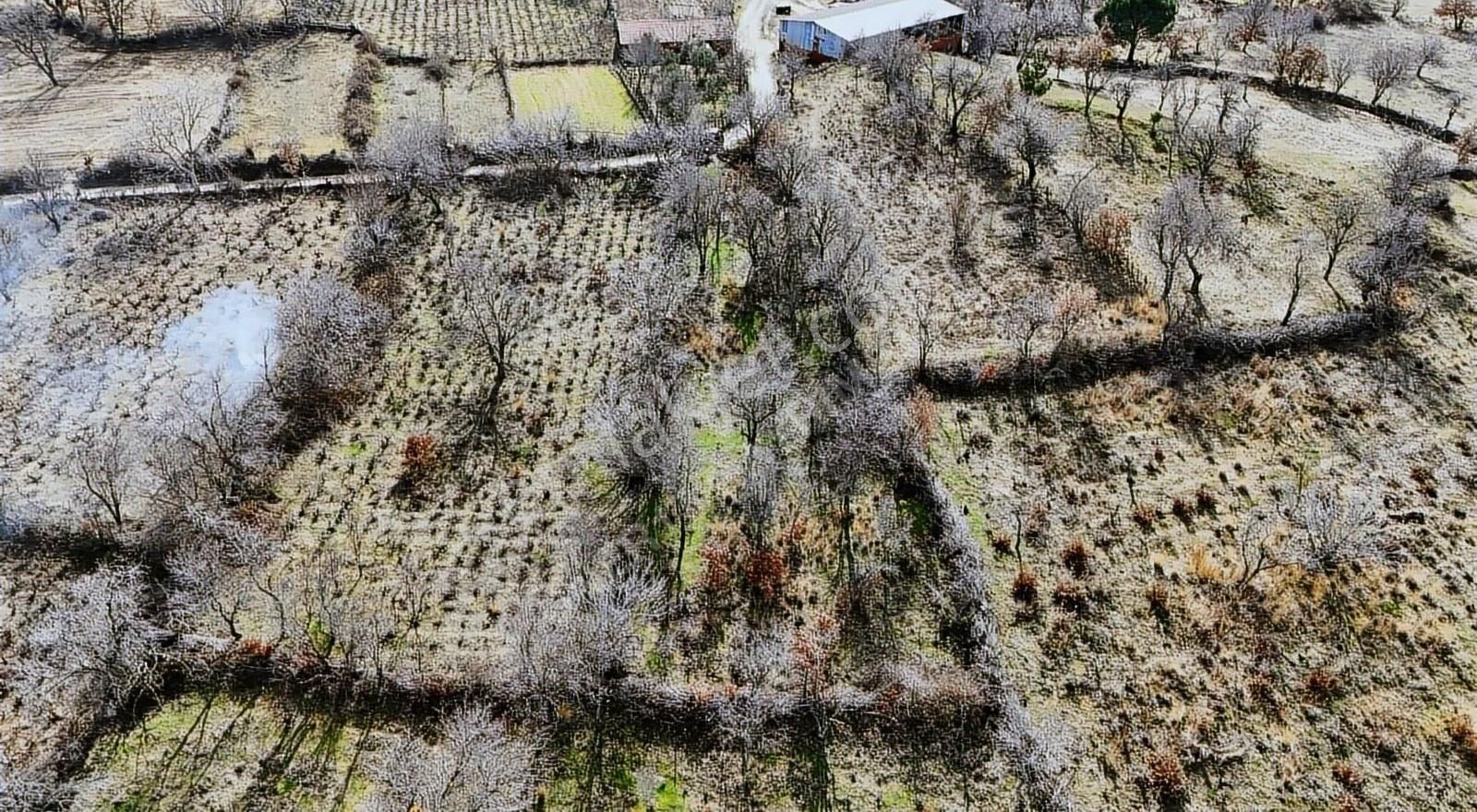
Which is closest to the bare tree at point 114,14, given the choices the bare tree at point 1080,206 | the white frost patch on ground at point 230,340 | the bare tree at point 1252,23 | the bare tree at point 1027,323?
the white frost patch on ground at point 230,340

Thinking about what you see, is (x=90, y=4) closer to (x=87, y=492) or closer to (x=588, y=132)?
(x=588, y=132)

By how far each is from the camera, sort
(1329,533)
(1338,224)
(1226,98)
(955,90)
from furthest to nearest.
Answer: (955,90)
(1226,98)
(1338,224)
(1329,533)

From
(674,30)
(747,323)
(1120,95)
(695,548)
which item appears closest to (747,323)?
(747,323)

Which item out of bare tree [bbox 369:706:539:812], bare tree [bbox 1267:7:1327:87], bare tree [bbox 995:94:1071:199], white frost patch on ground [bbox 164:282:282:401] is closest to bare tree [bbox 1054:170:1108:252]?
bare tree [bbox 995:94:1071:199]

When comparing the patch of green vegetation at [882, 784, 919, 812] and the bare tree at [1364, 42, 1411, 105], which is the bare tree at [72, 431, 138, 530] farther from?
the bare tree at [1364, 42, 1411, 105]

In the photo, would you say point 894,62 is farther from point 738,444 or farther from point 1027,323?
point 738,444
